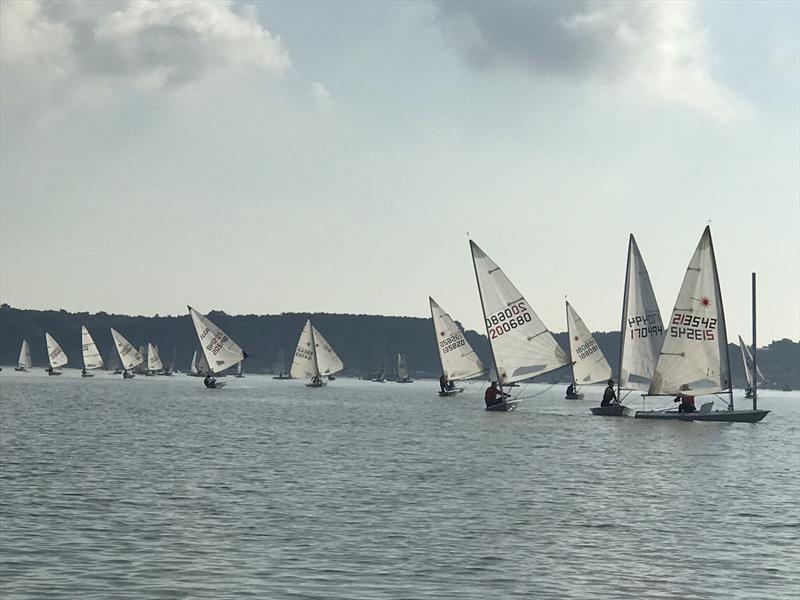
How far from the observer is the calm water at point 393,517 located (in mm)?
20141

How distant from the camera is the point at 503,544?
79.8 feet

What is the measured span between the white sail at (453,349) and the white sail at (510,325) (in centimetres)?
3591

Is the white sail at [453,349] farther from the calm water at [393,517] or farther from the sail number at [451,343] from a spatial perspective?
the calm water at [393,517]

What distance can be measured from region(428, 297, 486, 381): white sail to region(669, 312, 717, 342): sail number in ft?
147

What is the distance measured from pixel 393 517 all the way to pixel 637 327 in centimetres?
4839

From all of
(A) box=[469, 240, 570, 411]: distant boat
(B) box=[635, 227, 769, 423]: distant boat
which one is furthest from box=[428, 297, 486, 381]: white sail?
(B) box=[635, 227, 769, 423]: distant boat

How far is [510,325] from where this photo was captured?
7562 centimetres

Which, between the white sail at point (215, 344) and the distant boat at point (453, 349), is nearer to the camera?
the distant boat at point (453, 349)

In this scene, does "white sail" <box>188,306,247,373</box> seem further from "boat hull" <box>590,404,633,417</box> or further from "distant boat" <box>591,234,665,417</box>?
"distant boat" <box>591,234,665,417</box>

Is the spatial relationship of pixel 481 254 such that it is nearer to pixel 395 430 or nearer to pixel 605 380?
pixel 395 430

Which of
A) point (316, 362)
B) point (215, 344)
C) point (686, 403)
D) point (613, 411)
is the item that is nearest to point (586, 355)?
point (613, 411)

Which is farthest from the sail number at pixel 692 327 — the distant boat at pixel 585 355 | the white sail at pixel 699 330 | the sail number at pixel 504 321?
the distant boat at pixel 585 355

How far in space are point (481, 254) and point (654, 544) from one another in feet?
170

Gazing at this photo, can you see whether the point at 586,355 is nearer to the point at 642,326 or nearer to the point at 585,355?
the point at 585,355
